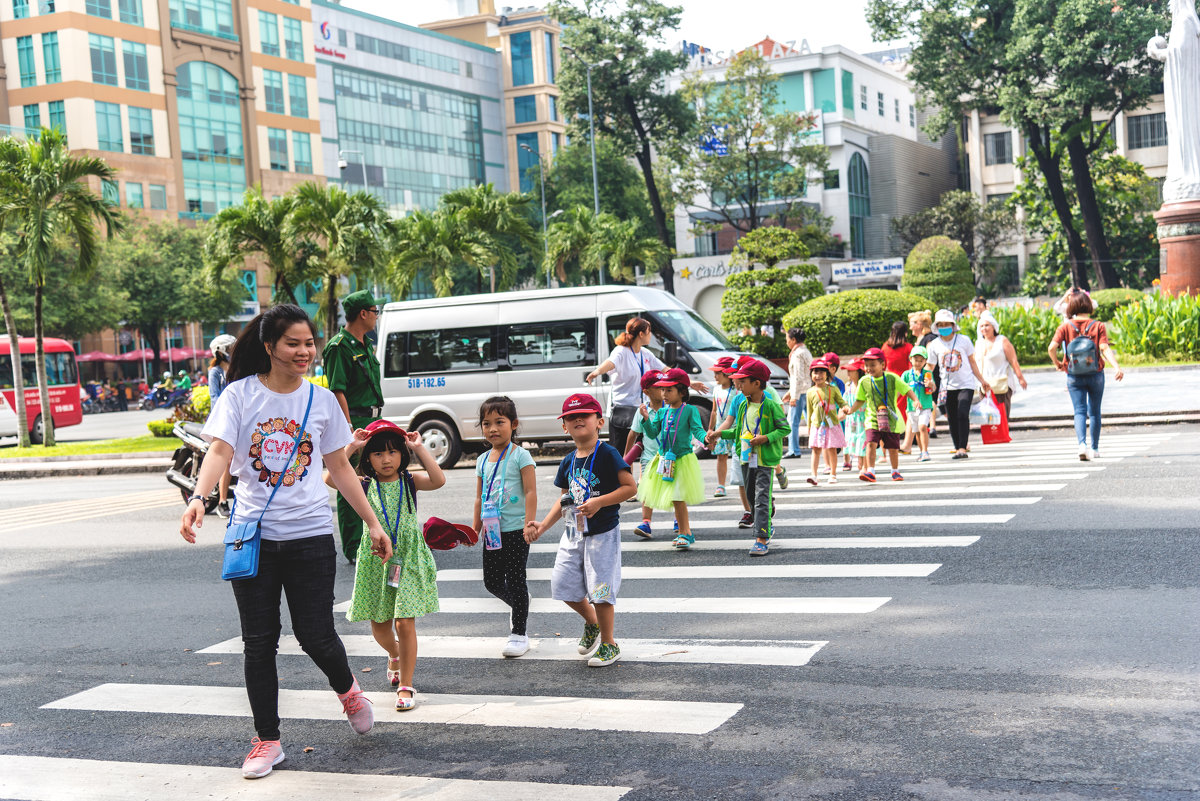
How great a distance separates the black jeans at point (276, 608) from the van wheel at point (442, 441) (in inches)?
494

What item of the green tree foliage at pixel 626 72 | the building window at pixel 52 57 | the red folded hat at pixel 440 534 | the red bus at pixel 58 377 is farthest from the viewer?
the building window at pixel 52 57

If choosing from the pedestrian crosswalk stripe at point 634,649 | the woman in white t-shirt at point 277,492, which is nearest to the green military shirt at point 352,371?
the pedestrian crosswalk stripe at point 634,649

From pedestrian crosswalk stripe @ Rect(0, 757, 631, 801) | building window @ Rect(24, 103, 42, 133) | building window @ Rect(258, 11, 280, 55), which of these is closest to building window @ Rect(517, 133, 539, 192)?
building window @ Rect(258, 11, 280, 55)

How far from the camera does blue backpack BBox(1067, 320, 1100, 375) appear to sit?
12.4m

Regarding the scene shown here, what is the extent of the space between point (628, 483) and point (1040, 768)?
251 cm

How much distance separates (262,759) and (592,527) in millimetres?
2064

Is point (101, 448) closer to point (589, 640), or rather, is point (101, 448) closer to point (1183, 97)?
point (589, 640)

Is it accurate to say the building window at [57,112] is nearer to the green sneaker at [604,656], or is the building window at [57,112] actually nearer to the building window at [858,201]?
the building window at [858,201]

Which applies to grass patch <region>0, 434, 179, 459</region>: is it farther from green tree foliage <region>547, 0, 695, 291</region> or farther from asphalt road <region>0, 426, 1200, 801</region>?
green tree foliage <region>547, 0, 695, 291</region>

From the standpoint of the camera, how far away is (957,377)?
14125 mm

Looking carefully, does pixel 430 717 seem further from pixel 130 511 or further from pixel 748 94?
pixel 748 94

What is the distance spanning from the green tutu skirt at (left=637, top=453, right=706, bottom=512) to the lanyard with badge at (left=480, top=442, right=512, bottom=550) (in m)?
Result: 3.07

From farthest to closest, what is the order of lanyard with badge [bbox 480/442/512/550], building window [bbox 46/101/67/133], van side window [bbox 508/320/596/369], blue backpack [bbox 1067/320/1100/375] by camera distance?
building window [bbox 46/101/67/133], van side window [bbox 508/320/596/369], blue backpack [bbox 1067/320/1100/375], lanyard with badge [bbox 480/442/512/550]

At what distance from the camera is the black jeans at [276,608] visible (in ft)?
15.4
